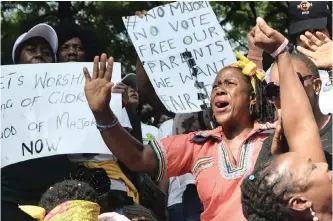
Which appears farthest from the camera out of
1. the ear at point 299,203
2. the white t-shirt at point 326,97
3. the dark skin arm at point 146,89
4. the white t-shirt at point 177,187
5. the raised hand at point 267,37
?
the dark skin arm at point 146,89

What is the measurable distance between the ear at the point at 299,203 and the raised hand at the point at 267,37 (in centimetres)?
92

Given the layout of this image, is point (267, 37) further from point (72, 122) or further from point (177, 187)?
point (177, 187)

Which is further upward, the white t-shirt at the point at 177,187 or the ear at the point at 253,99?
the ear at the point at 253,99

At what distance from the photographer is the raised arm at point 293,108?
3135 millimetres

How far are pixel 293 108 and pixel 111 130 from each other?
1.04 metres

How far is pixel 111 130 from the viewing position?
12.6 feet

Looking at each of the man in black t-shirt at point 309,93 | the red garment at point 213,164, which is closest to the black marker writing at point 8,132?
the red garment at point 213,164

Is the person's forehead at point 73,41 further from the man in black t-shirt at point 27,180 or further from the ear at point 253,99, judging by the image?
the ear at point 253,99

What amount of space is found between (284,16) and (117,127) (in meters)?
7.29

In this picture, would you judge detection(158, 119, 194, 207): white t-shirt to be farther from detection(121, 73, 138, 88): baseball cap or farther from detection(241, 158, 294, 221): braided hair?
detection(241, 158, 294, 221): braided hair

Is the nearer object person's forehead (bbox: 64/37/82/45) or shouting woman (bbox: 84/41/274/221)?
shouting woman (bbox: 84/41/274/221)

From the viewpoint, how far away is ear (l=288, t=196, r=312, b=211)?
2635mm

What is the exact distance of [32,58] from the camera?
492cm

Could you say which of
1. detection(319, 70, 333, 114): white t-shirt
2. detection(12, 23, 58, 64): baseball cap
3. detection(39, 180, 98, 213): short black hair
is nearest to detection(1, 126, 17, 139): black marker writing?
detection(12, 23, 58, 64): baseball cap
